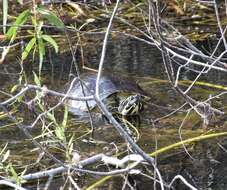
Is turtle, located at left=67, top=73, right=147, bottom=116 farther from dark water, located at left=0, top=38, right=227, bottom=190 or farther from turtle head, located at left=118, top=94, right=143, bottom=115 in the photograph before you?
dark water, located at left=0, top=38, right=227, bottom=190

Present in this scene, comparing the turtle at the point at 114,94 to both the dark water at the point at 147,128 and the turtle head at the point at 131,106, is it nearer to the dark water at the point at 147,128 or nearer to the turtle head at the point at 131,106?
the turtle head at the point at 131,106

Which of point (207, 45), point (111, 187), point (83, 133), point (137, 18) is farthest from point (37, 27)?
point (137, 18)

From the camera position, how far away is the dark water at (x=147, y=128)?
12.1 ft

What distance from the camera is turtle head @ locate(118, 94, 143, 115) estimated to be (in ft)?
16.9

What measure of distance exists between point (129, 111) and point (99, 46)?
5.14ft

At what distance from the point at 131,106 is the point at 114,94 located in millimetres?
513

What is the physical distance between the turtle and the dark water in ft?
0.34

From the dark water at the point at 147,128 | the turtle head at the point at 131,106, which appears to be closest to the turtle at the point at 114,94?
the turtle head at the point at 131,106

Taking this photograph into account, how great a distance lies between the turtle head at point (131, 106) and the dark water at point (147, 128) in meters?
0.08

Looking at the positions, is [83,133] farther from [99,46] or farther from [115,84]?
[99,46]

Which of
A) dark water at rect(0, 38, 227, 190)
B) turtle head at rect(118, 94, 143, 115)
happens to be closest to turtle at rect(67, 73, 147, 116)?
turtle head at rect(118, 94, 143, 115)

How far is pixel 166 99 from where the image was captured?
16.7ft

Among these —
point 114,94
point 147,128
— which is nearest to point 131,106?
point 114,94

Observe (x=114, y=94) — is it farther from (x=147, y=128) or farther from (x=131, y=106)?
(x=147, y=128)
